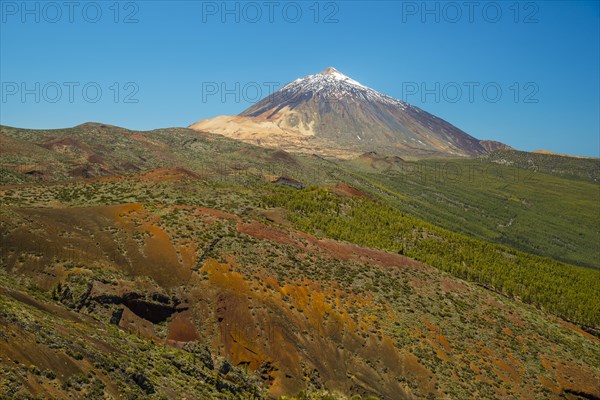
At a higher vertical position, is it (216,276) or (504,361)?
(216,276)

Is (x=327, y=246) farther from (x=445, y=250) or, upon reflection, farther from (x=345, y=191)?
(x=345, y=191)

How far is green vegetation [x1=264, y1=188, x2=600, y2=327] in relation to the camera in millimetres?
75312

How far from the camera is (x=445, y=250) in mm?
82500

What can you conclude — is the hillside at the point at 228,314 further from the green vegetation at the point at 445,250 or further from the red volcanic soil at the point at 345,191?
the red volcanic soil at the point at 345,191

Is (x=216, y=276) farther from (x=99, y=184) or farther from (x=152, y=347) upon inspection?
(x=99, y=184)

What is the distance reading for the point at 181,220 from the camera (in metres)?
47.7

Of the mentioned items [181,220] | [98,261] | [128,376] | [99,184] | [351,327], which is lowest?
[351,327]

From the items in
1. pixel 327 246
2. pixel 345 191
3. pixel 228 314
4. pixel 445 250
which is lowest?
pixel 228 314

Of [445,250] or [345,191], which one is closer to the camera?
[445,250]

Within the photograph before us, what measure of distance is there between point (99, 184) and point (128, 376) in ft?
155

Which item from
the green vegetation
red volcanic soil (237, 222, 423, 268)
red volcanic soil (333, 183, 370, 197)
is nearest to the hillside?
red volcanic soil (237, 222, 423, 268)

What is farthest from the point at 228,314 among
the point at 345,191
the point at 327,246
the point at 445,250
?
the point at 345,191

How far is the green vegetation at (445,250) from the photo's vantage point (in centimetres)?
Result: 7531

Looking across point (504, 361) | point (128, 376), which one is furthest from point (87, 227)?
point (504, 361)
